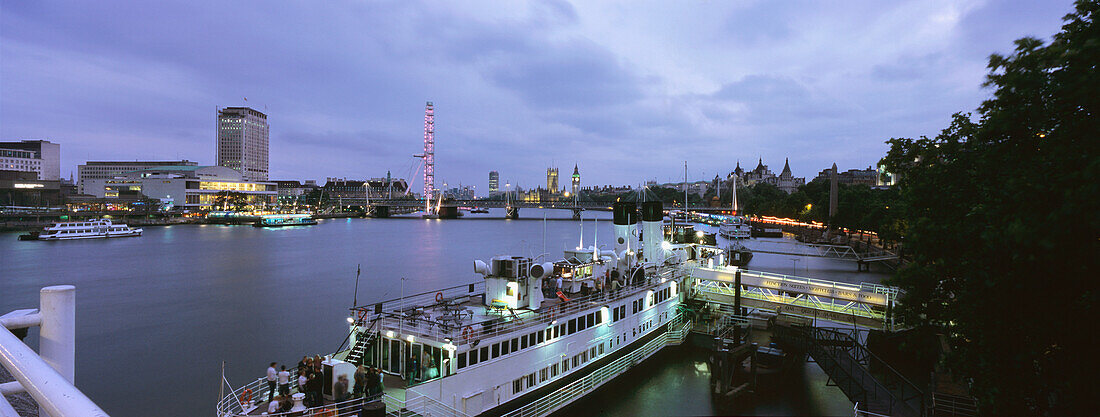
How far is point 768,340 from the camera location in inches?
1050

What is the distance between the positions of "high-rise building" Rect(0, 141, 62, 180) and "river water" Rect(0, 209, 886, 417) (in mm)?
88956

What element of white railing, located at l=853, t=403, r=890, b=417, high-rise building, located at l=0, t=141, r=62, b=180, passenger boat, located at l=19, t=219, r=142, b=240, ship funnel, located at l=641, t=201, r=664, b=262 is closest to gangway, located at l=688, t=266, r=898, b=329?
ship funnel, located at l=641, t=201, r=664, b=262

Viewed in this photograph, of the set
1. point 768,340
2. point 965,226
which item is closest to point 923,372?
point 768,340

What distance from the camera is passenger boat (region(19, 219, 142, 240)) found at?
247 feet

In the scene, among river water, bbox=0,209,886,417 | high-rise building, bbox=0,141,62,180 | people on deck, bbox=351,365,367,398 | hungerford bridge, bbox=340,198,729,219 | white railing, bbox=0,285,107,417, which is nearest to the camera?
white railing, bbox=0,285,107,417

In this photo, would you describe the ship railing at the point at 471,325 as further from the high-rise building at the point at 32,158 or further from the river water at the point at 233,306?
the high-rise building at the point at 32,158

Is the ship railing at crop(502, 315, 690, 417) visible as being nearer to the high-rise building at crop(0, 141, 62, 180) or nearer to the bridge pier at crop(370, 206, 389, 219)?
the bridge pier at crop(370, 206, 389, 219)

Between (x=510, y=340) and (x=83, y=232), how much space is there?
306 feet

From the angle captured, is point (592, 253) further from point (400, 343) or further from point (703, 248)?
point (703, 248)

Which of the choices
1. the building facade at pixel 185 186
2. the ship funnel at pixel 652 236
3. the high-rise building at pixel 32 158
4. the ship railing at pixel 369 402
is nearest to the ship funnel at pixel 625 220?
the ship funnel at pixel 652 236

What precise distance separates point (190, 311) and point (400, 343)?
28.6m

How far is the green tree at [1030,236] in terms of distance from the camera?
7.16 m

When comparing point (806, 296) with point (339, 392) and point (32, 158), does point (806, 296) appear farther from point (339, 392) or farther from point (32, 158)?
point (32, 158)

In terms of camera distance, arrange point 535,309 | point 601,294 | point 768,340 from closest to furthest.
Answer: point 535,309, point 601,294, point 768,340
